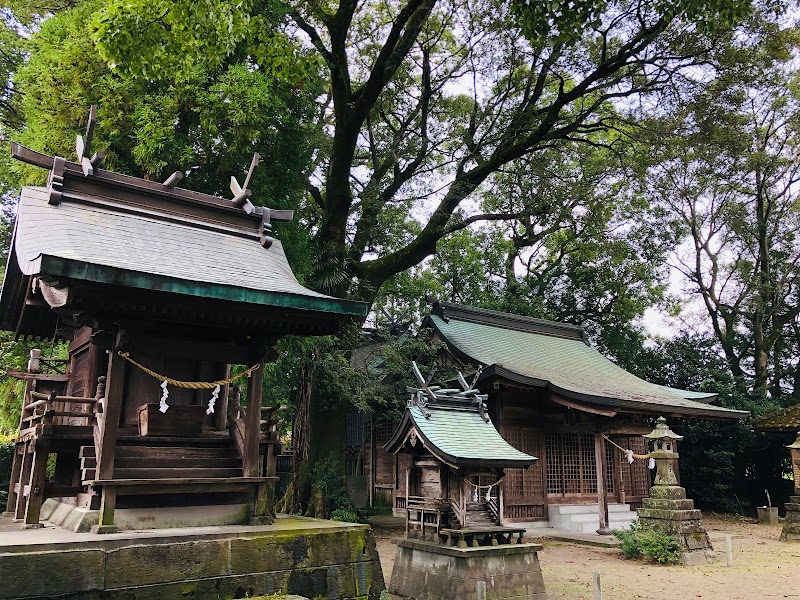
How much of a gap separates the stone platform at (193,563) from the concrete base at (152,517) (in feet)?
0.60

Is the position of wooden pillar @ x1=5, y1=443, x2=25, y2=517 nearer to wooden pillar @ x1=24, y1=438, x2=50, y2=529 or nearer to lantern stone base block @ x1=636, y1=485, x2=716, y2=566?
wooden pillar @ x1=24, y1=438, x2=50, y2=529

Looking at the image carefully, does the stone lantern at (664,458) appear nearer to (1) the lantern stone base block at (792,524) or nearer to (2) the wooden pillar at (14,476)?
(1) the lantern stone base block at (792,524)

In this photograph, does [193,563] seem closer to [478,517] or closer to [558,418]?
[478,517]

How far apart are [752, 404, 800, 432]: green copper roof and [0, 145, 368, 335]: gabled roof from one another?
18.7m

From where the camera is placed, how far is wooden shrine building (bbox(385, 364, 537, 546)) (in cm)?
973

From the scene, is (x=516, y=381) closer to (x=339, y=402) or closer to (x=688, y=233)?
(x=339, y=402)

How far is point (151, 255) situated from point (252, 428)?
2525mm

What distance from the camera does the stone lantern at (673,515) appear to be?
13203 millimetres


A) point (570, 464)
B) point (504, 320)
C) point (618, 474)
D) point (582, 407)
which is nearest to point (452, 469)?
point (582, 407)

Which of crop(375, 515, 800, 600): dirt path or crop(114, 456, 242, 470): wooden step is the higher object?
crop(114, 456, 242, 470): wooden step

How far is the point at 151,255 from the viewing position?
7414mm

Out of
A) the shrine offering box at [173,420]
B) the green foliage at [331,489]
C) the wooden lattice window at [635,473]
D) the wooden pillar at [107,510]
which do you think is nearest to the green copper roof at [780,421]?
the wooden lattice window at [635,473]

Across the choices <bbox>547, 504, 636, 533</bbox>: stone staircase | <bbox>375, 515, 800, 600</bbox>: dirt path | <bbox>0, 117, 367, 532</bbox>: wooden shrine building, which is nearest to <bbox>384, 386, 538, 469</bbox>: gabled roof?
<bbox>375, 515, 800, 600</bbox>: dirt path

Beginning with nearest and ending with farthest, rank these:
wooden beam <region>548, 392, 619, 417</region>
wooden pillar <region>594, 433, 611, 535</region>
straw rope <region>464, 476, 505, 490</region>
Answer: straw rope <region>464, 476, 505, 490</region>
wooden beam <region>548, 392, 619, 417</region>
wooden pillar <region>594, 433, 611, 535</region>
